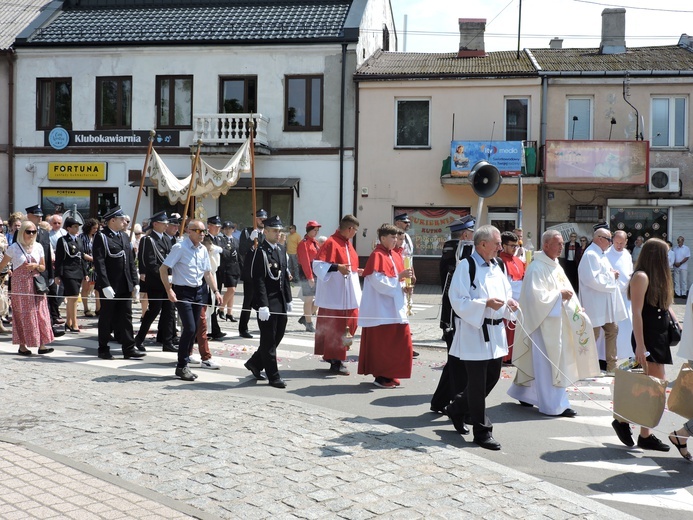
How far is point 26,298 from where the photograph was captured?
10.7 metres

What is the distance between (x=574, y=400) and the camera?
29.1 feet

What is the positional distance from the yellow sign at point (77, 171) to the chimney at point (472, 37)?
43.9 feet

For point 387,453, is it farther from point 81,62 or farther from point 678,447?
point 81,62

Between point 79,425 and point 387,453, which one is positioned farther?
point 79,425

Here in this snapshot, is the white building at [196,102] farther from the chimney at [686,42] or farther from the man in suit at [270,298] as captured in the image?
the man in suit at [270,298]

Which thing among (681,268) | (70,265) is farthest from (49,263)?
(681,268)

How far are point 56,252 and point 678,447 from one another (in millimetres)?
9831

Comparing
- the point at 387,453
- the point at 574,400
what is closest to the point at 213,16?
the point at 574,400

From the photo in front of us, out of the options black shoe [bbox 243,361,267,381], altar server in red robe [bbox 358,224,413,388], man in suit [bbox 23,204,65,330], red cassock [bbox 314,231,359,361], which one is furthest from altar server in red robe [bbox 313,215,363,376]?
man in suit [bbox 23,204,65,330]

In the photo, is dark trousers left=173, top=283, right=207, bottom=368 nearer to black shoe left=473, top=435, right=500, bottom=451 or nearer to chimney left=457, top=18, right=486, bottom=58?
black shoe left=473, top=435, right=500, bottom=451

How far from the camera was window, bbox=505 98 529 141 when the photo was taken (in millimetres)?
25703

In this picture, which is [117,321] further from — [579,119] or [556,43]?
[556,43]

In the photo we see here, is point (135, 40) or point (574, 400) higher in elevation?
point (135, 40)

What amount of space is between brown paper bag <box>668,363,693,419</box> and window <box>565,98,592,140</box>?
20.4 m
